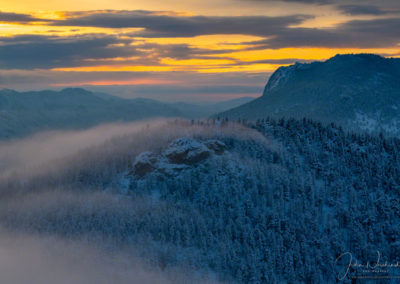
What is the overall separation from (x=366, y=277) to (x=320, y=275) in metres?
21.7

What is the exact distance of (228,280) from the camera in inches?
7854

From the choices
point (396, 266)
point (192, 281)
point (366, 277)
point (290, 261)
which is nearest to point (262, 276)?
point (290, 261)

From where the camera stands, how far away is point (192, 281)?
199m

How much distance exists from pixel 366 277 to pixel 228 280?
211 feet

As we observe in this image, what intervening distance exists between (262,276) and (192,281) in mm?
33213

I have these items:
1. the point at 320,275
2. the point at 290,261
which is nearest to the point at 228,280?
the point at 290,261

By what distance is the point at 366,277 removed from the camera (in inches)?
7736

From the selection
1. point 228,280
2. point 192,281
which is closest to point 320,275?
point 228,280

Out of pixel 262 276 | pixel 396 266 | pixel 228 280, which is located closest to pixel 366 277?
pixel 396 266

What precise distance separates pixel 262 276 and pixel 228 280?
16208 millimetres

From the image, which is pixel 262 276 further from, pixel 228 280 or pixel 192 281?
pixel 192 281

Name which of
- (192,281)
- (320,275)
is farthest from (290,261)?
(192,281)

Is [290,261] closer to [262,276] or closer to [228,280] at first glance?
[262,276]

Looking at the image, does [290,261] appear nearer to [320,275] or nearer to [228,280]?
[320,275]
